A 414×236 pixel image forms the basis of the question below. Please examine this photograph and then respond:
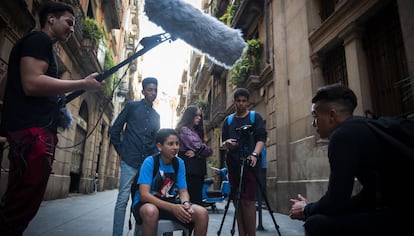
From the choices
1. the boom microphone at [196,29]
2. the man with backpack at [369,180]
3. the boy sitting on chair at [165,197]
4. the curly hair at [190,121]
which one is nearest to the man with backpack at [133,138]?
the curly hair at [190,121]

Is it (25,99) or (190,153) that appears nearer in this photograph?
(25,99)

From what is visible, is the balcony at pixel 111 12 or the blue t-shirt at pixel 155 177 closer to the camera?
the blue t-shirt at pixel 155 177

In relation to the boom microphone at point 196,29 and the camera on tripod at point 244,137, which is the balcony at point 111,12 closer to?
the camera on tripod at point 244,137

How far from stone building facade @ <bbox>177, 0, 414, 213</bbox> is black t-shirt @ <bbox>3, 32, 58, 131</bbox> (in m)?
2.90

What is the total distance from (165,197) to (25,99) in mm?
1471

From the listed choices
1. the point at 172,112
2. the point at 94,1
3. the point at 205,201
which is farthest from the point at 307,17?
the point at 172,112

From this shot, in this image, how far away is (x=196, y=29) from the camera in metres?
2.48

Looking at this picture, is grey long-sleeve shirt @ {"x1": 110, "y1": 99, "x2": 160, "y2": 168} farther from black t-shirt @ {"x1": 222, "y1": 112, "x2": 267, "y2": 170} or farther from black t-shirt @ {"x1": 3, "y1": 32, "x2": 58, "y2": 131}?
black t-shirt @ {"x1": 3, "y1": 32, "x2": 58, "y2": 131}

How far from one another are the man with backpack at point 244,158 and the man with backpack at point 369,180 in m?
1.61

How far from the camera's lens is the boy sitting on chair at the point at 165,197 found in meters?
2.47

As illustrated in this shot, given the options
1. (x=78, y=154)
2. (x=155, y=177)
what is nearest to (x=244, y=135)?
(x=155, y=177)

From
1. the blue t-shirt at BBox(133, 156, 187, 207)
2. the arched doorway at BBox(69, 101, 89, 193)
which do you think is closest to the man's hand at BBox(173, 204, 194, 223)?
the blue t-shirt at BBox(133, 156, 187, 207)

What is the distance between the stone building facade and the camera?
528 centimetres

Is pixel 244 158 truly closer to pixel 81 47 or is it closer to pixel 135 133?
pixel 135 133
